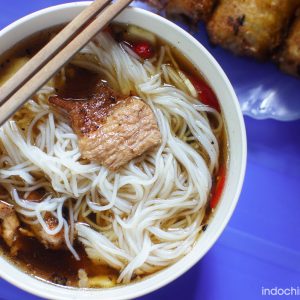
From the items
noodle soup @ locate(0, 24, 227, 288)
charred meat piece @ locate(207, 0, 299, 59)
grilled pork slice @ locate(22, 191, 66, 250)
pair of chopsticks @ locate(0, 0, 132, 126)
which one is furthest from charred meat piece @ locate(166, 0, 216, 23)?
grilled pork slice @ locate(22, 191, 66, 250)

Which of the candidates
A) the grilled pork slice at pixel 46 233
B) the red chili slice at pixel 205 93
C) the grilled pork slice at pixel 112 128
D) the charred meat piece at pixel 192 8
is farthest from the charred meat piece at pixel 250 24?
the grilled pork slice at pixel 46 233

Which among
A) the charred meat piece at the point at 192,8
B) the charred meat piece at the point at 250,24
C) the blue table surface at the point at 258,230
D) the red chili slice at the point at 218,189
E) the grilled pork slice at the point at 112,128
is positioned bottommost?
the blue table surface at the point at 258,230

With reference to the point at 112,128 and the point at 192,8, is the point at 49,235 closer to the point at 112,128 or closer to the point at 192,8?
the point at 112,128

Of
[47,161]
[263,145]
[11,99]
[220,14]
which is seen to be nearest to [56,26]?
[11,99]

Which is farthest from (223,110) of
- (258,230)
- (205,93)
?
(258,230)

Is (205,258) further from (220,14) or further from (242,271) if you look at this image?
(220,14)

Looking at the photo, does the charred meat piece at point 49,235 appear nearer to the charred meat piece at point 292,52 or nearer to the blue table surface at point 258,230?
the blue table surface at point 258,230
